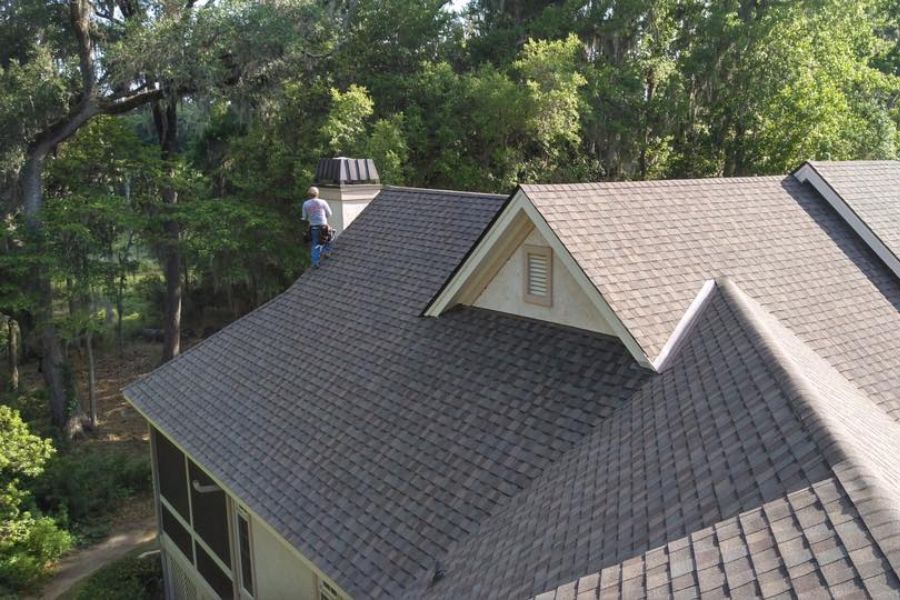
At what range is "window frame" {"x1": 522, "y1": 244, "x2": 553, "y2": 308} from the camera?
349 inches

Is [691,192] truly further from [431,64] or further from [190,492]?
[431,64]

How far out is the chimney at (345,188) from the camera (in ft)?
45.8

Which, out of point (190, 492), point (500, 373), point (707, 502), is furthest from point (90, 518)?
point (707, 502)

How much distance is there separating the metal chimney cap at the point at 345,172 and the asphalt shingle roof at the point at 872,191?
7.67m

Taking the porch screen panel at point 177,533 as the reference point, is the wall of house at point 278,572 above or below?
above

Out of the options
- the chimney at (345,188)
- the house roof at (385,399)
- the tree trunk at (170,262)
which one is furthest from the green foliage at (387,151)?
the house roof at (385,399)

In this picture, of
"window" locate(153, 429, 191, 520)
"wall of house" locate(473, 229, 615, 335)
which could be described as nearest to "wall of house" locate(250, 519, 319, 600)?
"window" locate(153, 429, 191, 520)

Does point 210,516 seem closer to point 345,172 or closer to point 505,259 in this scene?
point 505,259

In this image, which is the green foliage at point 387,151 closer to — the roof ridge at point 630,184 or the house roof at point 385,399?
the house roof at point 385,399

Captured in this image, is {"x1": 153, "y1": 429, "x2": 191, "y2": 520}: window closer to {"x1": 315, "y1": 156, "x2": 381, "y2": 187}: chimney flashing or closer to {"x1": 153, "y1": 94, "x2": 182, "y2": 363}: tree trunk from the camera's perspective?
{"x1": 315, "y1": 156, "x2": 381, "y2": 187}: chimney flashing

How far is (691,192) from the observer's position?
10430mm

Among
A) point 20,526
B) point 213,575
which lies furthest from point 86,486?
point 213,575

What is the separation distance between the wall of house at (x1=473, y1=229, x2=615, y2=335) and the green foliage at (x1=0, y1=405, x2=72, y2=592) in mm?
10162

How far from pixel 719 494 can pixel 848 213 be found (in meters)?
8.07
